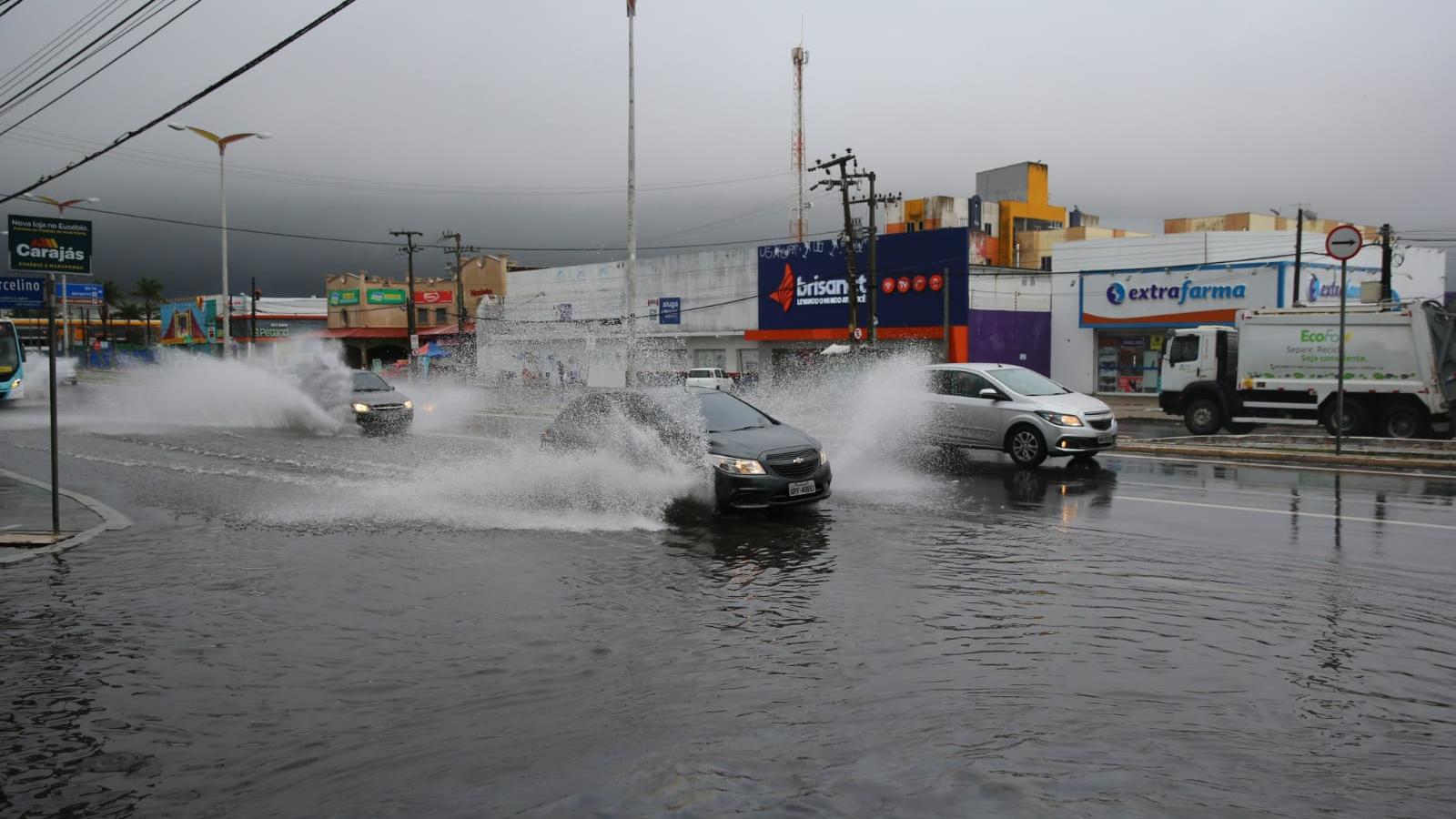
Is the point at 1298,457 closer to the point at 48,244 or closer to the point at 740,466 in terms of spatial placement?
the point at 740,466

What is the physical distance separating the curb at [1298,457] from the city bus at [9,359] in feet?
111

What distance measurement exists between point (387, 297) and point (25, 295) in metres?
71.4

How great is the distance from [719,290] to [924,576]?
45348 mm

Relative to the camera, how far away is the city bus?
33188mm

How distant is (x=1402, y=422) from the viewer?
2045cm

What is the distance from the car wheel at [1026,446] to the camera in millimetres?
15383

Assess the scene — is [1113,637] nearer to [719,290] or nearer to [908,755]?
[908,755]

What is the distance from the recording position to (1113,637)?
6.31 metres

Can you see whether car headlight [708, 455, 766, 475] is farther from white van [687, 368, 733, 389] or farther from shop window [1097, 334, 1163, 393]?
shop window [1097, 334, 1163, 393]

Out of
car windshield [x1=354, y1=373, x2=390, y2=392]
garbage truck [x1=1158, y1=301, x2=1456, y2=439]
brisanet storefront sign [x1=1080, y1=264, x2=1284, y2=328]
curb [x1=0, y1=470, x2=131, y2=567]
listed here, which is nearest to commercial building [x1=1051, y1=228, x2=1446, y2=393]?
brisanet storefront sign [x1=1080, y1=264, x2=1284, y2=328]

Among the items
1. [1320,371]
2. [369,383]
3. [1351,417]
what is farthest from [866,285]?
[1351,417]

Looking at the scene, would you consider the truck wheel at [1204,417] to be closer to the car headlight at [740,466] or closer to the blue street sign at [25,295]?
the car headlight at [740,466]

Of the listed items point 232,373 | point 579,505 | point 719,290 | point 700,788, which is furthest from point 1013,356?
point 700,788

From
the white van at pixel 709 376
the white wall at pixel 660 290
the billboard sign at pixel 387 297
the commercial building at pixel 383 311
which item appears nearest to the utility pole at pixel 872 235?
the white van at pixel 709 376
